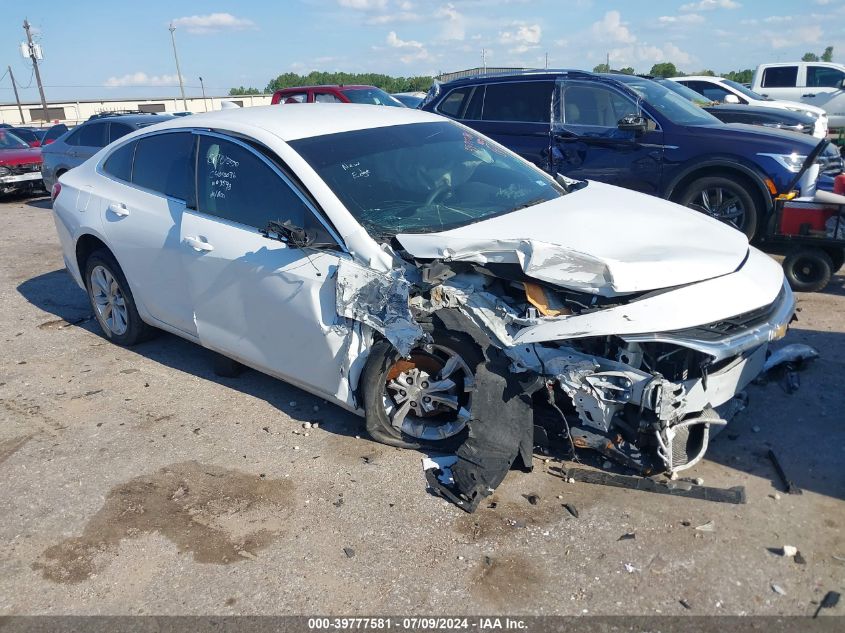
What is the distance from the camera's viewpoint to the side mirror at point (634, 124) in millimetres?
7660

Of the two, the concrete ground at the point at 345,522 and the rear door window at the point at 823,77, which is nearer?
the concrete ground at the point at 345,522

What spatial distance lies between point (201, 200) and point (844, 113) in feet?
58.2

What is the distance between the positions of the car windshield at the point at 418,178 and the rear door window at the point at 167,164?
3.25 ft

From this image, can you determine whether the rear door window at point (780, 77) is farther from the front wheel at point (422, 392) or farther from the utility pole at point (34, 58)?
the utility pole at point (34, 58)

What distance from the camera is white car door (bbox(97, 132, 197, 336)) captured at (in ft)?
15.4

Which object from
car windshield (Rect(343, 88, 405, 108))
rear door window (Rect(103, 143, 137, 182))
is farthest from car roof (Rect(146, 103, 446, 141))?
car windshield (Rect(343, 88, 405, 108))

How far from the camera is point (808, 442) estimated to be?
3.87m

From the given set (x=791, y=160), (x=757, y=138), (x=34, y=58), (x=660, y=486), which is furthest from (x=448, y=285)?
(x=34, y=58)

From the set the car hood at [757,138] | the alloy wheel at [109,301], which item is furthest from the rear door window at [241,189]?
the car hood at [757,138]

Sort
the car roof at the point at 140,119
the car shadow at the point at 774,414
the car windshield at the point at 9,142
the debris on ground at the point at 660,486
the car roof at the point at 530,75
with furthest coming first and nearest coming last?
the car windshield at the point at 9,142 < the car roof at the point at 140,119 < the car roof at the point at 530,75 < the car shadow at the point at 774,414 < the debris on ground at the point at 660,486

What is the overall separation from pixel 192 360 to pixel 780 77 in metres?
17.6

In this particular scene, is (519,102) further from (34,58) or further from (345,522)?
(34,58)

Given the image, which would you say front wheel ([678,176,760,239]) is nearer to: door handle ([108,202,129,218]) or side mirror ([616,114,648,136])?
side mirror ([616,114,648,136])

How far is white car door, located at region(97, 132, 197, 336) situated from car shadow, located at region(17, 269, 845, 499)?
0.61 metres
